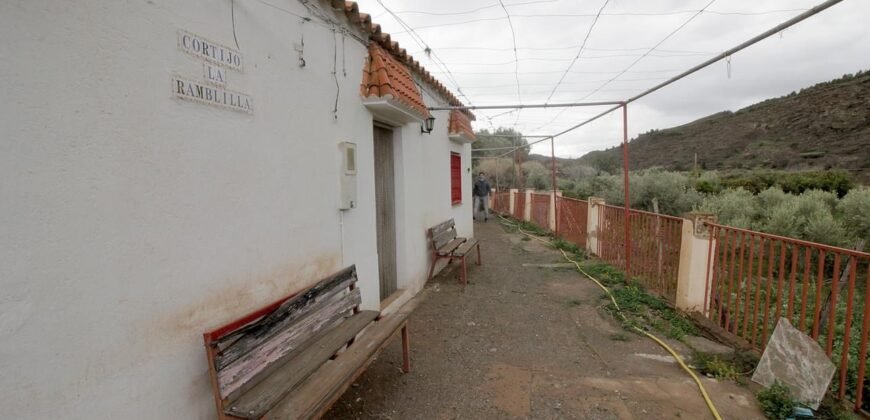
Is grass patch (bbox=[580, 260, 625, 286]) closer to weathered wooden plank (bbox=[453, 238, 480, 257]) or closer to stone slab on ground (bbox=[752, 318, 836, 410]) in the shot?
weathered wooden plank (bbox=[453, 238, 480, 257])

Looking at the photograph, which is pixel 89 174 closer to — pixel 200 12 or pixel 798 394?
pixel 200 12

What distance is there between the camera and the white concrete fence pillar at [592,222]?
761 cm

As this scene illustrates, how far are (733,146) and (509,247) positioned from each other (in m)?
34.4

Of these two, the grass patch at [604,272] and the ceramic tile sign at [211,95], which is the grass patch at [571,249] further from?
the ceramic tile sign at [211,95]

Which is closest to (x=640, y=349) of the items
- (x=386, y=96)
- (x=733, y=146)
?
(x=386, y=96)

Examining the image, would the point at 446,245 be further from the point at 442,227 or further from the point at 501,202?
the point at 501,202

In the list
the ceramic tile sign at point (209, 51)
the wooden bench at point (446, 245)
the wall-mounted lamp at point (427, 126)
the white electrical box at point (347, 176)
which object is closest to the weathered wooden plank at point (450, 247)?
the wooden bench at point (446, 245)

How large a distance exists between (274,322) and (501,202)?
1619 centimetres

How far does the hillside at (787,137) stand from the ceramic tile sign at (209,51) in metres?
29.5

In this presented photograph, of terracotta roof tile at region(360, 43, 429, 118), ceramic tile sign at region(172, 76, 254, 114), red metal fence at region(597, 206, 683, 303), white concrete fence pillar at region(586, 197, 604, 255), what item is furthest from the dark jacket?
ceramic tile sign at region(172, 76, 254, 114)

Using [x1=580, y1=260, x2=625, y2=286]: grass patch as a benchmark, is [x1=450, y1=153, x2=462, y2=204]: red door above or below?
above

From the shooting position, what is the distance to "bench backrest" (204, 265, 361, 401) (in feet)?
6.48

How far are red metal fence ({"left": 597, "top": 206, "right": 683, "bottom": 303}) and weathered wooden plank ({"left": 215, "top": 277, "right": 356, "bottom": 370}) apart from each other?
13.3 feet

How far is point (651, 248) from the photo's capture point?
17.3 feet
